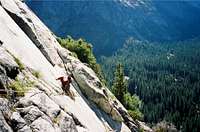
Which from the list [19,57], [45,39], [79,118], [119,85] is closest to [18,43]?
[19,57]

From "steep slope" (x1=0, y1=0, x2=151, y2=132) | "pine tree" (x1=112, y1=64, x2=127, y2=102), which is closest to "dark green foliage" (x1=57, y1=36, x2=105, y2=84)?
"pine tree" (x1=112, y1=64, x2=127, y2=102)

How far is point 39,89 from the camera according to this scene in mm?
36844

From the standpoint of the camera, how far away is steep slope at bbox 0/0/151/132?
30.8 meters

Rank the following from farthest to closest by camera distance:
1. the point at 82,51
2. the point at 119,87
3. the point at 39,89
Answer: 1. the point at 119,87
2. the point at 82,51
3. the point at 39,89

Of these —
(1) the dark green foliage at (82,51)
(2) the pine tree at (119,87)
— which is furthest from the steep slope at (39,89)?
(2) the pine tree at (119,87)

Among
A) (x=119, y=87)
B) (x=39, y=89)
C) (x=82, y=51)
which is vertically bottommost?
(x=119, y=87)

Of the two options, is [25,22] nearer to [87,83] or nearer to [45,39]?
[45,39]

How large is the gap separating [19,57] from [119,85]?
60.9 m

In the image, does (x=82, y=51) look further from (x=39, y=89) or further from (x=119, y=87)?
(x=39, y=89)

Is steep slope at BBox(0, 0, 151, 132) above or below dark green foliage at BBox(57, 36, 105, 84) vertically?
above

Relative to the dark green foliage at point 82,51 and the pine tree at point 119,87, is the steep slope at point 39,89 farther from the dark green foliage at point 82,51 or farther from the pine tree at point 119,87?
the pine tree at point 119,87

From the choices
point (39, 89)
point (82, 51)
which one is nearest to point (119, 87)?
point (82, 51)

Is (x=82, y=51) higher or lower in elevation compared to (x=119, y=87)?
higher

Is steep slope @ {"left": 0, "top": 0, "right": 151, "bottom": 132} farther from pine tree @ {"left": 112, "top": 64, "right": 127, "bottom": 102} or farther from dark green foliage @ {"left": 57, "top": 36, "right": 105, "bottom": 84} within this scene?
pine tree @ {"left": 112, "top": 64, "right": 127, "bottom": 102}
